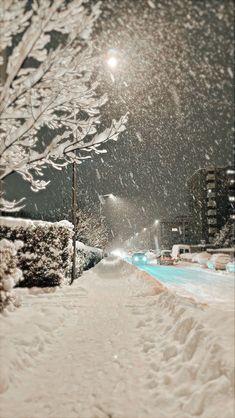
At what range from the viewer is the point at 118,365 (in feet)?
20.5

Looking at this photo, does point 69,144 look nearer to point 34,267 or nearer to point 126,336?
point 126,336

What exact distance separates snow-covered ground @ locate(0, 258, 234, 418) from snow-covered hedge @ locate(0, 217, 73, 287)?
524 cm

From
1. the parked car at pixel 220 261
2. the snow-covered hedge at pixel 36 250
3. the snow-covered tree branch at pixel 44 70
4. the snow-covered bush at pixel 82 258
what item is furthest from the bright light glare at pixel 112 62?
the parked car at pixel 220 261

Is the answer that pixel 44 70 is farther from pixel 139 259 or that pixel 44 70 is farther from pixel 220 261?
pixel 139 259

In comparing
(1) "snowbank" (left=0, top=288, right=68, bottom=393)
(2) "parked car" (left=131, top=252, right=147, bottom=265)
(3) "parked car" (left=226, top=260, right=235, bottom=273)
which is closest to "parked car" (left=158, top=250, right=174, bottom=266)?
(2) "parked car" (left=131, top=252, right=147, bottom=265)

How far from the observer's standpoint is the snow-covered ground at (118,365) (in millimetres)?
4488

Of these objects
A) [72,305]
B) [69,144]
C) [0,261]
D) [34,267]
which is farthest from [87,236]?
[69,144]

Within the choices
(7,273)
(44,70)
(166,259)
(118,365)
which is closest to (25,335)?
(118,365)

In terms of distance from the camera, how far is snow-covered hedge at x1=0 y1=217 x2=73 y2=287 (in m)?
15.0

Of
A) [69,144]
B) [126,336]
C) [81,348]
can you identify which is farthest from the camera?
[126,336]

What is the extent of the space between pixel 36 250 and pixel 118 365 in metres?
9.61

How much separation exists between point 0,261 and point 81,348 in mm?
2724

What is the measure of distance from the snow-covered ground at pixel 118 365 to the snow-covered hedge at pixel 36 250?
5.24m

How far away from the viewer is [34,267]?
15.1m
